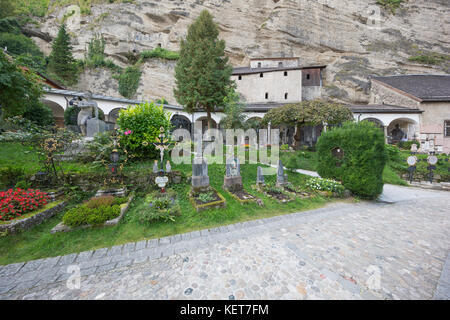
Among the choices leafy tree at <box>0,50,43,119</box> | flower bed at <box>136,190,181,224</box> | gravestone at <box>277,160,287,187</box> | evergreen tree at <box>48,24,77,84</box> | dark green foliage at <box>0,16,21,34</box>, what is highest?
dark green foliage at <box>0,16,21,34</box>

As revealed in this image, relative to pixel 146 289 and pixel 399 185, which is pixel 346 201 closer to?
pixel 399 185

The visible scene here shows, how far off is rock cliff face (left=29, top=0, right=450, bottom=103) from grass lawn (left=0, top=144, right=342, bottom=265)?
77.6 feet

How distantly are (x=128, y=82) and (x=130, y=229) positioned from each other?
88.2 ft

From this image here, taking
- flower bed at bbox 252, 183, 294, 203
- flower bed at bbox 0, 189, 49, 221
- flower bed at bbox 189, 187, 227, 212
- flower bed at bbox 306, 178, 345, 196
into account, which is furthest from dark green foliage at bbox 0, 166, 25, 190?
flower bed at bbox 306, 178, 345, 196

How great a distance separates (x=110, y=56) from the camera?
26484mm

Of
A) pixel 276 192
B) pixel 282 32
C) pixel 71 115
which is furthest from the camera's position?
pixel 282 32

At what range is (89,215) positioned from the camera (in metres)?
3.85

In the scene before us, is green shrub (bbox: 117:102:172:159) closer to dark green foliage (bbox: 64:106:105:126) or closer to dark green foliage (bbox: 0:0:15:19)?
dark green foliage (bbox: 64:106:105:126)

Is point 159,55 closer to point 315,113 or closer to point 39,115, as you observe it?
point 39,115

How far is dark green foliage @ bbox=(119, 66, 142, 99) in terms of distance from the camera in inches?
945

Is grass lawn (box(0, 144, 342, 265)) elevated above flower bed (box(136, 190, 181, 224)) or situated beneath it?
situated beneath

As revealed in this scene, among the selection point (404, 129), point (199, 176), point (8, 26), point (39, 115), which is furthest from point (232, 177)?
point (8, 26)
